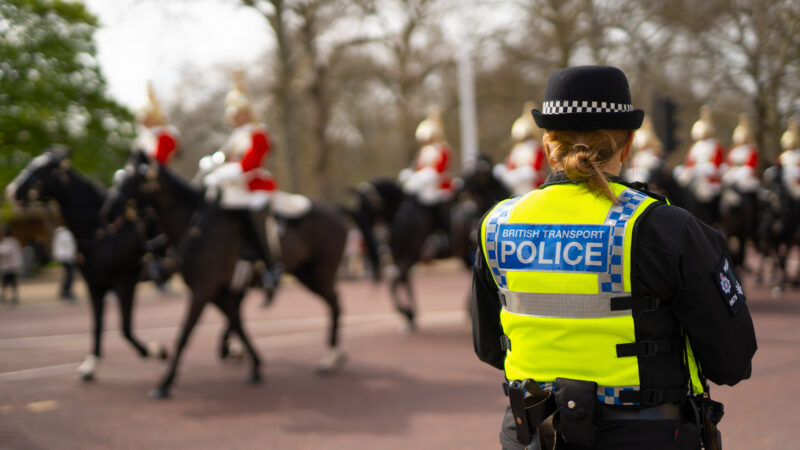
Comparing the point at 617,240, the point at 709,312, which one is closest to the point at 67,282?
the point at 617,240

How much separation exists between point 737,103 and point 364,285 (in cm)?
1260

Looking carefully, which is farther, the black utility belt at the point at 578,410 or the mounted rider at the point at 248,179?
the mounted rider at the point at 248,179

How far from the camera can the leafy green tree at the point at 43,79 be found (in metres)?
5.21

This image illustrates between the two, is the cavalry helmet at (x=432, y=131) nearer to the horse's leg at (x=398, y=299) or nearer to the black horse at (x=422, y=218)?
the black horse at (x=422, y=218)

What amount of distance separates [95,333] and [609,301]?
256 inches

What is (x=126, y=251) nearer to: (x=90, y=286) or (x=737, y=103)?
(x=90, y=286)

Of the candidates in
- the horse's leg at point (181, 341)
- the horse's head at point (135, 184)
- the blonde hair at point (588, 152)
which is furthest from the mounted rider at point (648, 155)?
the blonde hair at point (588, 152)

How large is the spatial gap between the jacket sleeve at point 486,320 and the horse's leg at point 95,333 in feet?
19.2

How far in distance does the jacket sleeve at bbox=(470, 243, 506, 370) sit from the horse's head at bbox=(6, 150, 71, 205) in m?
6.00

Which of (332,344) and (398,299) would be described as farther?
(398,299)

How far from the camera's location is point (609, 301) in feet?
6.07

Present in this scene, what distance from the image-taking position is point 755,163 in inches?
494

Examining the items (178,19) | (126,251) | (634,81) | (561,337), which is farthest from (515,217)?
(634,81)

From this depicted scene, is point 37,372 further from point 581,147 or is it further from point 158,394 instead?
point 581,147
